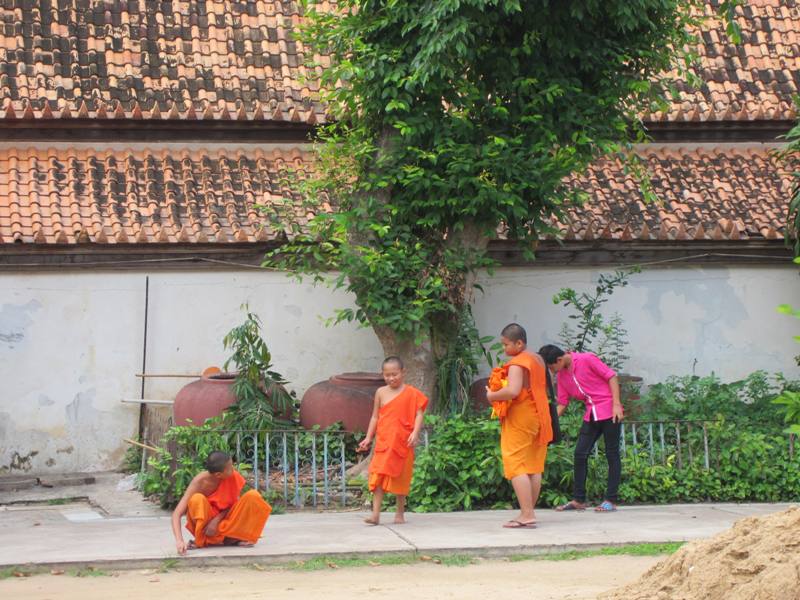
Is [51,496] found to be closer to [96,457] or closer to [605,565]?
[96,457]

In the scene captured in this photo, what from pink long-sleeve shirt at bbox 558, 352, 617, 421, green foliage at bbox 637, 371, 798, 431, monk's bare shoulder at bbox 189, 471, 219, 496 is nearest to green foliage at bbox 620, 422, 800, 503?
green foliage at bbox 637, 371, 798, 431

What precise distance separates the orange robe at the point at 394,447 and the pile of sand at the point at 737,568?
3.40 metres

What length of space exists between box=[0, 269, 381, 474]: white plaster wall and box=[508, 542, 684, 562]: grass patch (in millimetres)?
5633

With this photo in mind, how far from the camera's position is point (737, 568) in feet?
19.5

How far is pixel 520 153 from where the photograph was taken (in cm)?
1170

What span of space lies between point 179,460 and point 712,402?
592 centimetres

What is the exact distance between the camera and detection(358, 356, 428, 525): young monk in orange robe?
959cm

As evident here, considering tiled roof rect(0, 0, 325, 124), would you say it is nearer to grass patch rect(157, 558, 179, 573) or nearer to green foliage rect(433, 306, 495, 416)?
green foliage rect(433, 306, 495, 416)

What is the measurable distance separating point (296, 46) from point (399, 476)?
318 inches

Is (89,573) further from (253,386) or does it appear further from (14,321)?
(14,321)

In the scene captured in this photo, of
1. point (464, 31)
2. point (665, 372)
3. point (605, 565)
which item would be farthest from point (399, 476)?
point (665, 372)

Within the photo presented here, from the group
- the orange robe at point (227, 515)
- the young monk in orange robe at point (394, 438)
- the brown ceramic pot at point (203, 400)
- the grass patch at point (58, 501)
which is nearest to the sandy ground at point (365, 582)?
the orange robe at point (227, 515)

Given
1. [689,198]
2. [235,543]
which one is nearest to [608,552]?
[235,543]

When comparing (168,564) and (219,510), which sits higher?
(219,510)
